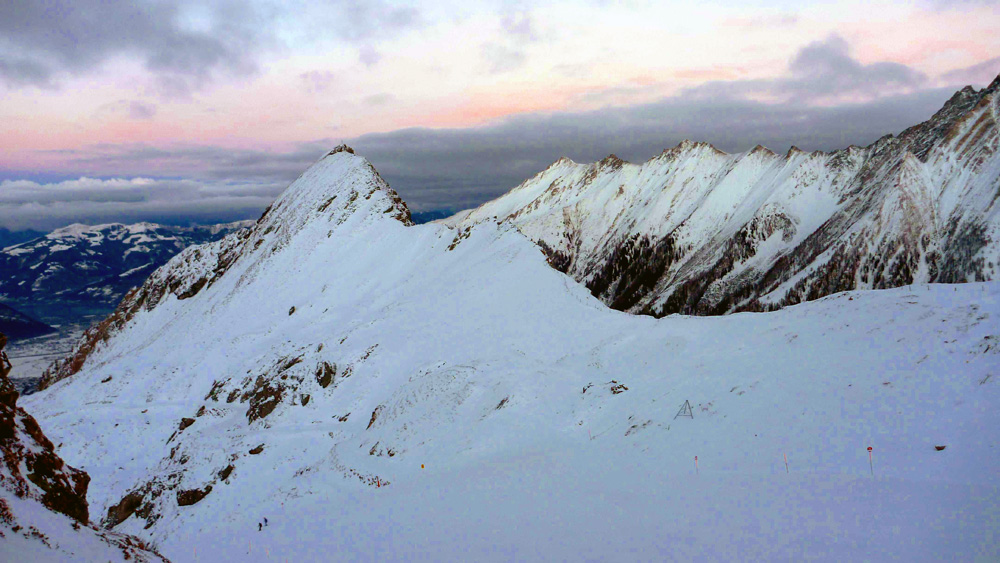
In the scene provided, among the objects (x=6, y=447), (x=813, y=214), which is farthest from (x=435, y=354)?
(x=813, y=214)

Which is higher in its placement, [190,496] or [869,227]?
[869,227]

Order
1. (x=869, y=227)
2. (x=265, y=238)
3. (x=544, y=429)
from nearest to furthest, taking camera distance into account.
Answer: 1. (x=544, y=429)
2. (x=265, y=238)
3. (x=869, y=227)

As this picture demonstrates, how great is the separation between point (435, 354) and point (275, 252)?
47514 millimetres

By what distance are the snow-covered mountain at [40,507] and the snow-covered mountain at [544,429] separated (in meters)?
6.66

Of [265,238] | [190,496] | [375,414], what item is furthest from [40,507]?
[265,238]

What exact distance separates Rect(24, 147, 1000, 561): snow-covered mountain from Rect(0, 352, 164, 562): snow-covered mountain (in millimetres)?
6658

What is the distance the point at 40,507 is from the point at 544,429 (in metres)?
19.5

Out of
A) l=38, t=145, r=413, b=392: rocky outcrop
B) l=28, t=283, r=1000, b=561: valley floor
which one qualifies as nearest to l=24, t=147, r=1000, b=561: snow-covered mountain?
l=28, t=283, r=1000, b=561: valley floor

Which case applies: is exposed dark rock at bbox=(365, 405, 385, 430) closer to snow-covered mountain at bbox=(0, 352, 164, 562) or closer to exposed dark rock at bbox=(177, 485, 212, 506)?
exposed dark rock at bbox=(177, 485, 212, 506)

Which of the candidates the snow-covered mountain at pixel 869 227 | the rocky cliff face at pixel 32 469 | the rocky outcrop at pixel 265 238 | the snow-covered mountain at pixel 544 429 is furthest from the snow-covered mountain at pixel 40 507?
the snow-covered mountain at pixel 869 227

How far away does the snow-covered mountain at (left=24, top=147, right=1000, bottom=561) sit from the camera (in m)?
14.0

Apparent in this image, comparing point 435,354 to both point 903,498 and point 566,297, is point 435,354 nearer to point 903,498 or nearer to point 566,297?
point 566,297

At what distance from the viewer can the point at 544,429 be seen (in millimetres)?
25906

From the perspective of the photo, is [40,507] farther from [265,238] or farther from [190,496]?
[265,238]
